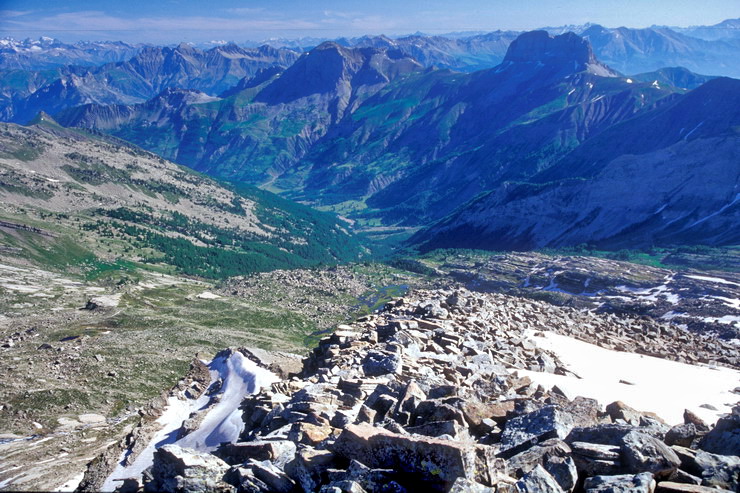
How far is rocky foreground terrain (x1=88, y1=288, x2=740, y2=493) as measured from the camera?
18.0 m

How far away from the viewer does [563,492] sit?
57.6 feet

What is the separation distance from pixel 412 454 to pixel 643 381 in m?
31.0

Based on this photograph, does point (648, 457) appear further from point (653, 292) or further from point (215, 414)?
point (653, 292)

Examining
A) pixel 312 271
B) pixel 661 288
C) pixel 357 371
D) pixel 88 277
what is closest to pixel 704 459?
pixel 357 371

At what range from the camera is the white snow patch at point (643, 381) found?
36.4 meters

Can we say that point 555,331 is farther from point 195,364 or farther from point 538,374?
point 195,364

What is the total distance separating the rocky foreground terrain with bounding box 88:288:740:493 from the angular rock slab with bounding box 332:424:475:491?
4 cm

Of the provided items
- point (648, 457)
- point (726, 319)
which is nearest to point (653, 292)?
point (726, 319)

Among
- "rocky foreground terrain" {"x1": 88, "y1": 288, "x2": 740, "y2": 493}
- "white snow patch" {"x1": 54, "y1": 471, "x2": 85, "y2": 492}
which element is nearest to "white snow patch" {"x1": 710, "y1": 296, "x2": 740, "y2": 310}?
"rocky foreground terrain" {"x1": 88, "y1": 288, "x2": 740, "y2": 493}

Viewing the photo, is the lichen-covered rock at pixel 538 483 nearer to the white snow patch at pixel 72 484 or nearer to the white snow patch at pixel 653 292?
the white snow patch at pixel 72 484

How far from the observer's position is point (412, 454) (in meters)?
18.7

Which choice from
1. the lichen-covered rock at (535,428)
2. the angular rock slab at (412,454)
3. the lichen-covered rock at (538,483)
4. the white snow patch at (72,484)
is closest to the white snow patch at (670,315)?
the lichen-covered rock at (535,428)

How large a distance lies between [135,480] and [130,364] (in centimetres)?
5076

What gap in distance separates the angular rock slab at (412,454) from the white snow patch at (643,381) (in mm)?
20206
